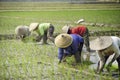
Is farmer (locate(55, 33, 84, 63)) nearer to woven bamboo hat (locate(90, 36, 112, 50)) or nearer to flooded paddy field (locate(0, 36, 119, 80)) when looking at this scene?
flooded paddy field (locate(0, 36, 119, 80))

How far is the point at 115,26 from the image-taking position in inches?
165

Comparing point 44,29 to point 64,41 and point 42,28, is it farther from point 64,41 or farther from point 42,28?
point 64,41

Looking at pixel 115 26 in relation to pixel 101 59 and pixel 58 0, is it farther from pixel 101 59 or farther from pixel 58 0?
pixel 101 59

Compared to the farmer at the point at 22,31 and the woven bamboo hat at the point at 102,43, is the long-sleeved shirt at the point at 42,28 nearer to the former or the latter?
the farmer at the point at 22,31

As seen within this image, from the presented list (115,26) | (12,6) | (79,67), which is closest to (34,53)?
(12,6)

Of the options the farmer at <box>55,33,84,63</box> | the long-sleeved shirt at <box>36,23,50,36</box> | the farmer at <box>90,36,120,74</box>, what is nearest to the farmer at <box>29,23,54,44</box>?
the long-sleeved shirt at <box>36,23,50,36</box>

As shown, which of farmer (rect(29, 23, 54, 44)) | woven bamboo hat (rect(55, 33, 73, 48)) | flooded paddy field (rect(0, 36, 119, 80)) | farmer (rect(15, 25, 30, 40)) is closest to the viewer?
flooded paddy field (rect(0, 36, 119, 80))

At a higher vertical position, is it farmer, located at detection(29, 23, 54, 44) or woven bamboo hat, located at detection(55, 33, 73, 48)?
woven bamboo hat, located at detection(55, 33, 73, 48)

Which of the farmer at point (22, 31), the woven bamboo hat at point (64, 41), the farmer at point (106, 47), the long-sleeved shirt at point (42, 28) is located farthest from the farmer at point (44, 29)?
the farmer at point (106, 47)

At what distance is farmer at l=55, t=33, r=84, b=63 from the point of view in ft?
9.48

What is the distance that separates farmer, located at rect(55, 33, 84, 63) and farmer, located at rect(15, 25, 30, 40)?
127 cm

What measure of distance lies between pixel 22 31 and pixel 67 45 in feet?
5.14

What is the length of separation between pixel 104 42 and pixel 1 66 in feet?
3.30

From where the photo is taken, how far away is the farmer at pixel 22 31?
4285 millimetres
